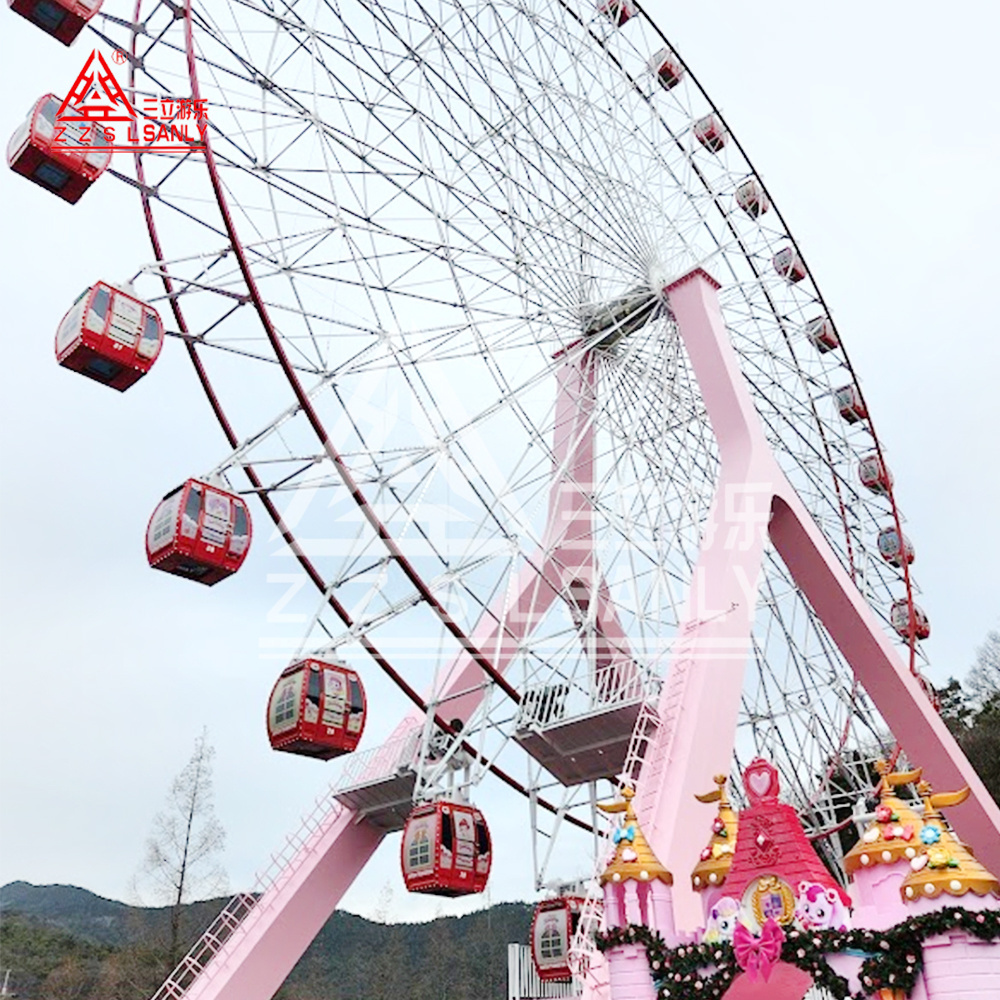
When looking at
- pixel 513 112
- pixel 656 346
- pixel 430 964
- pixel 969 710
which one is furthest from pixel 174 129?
pixel 430 964

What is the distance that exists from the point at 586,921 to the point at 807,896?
7.86 feet

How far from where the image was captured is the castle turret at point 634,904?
9461mm

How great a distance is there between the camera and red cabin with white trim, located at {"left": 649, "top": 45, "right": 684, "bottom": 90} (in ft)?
68.5

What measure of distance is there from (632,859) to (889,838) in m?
2.38

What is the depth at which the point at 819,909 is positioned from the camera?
8.98 metres

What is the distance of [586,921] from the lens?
412 inches

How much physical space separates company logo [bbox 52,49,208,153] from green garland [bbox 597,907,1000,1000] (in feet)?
33.6

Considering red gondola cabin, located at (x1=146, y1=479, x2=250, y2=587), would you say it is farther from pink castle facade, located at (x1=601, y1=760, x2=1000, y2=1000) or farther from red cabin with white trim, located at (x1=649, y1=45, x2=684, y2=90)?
red cabin with white trim, located at (x1=649, y1=45, x2=684, y2=90)

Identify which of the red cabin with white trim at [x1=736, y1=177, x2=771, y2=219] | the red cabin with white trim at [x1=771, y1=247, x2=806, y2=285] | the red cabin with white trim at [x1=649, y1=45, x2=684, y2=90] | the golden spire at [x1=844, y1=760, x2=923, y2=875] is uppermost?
the red cabin with white trim at [x1=649, y1=45, x2=684, y2=90]

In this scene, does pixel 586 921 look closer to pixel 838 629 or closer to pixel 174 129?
pixel 838 629

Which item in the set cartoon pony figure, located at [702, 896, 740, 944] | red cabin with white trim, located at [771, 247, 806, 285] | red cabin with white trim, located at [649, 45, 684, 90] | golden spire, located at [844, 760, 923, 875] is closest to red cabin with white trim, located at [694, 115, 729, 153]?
red cabin with white trim, located at [649, 45, 684, 90]

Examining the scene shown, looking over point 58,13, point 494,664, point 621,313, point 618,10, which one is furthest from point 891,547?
point 58,13

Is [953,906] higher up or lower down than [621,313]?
lower down

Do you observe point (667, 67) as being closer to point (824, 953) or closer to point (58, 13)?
point (58, 13)
